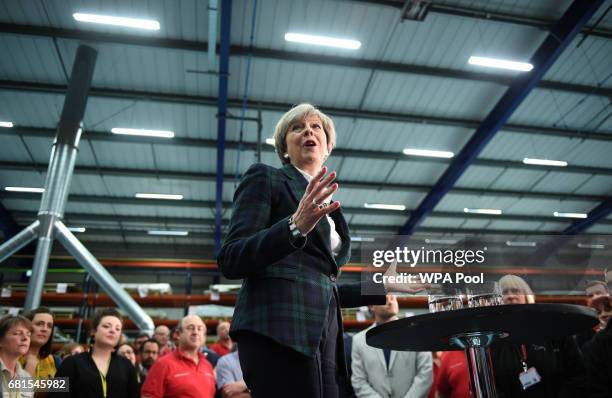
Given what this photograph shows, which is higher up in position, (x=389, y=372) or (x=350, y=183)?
(x=350, y=183)

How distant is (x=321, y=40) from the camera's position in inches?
262

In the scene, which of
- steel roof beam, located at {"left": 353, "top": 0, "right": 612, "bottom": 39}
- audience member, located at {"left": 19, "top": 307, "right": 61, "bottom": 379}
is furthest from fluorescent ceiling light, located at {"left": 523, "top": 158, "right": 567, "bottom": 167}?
audience member, located at {"left": 19, "top": 307, "right": 61, "bottom": 379}

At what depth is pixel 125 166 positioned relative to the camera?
9.53 m

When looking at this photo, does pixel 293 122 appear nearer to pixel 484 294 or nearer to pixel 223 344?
pixel 484 294

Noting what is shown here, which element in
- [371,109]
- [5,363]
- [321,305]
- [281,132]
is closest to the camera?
[321,305]

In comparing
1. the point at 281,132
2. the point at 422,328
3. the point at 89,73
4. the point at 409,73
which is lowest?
the point at 422,328

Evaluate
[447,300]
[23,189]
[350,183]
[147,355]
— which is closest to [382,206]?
[350,183]

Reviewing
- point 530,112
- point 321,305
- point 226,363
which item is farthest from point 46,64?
point 530,112

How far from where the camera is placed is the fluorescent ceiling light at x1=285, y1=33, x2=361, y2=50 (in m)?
6.60

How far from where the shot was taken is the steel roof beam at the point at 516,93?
639 centimetres

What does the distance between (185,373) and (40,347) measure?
1195 millimetres

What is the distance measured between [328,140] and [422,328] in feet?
1.87

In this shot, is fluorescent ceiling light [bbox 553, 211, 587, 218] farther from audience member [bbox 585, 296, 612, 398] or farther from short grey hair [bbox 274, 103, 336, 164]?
short grey hair [bbox 274, 103, 336, 164]

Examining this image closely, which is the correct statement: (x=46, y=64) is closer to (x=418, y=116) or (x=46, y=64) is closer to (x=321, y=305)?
(x=418, y=116)
